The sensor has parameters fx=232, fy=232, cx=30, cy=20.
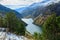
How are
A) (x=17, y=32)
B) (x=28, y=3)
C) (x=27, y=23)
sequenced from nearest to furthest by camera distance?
(x=17, y=32) < (x=27, y=23) < (x=28, y=3)

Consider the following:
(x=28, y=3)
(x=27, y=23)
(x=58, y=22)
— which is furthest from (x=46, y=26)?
(x=28, y=3)

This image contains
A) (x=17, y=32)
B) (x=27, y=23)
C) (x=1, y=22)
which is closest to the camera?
(x=17, y=32)

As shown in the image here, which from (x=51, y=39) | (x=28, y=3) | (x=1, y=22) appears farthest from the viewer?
(x=28, y=3)

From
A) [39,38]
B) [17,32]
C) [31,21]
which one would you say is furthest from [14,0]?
[39,38]

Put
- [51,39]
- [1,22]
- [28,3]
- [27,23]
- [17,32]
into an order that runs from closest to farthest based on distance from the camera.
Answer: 1. [51,39]
2. [17,32]
3. [1,22]
4. [27,23]
5. [28,3]

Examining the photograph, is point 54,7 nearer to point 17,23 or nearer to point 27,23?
point 27,23

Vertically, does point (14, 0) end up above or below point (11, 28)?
above

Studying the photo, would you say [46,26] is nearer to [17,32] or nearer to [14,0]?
[17,32]

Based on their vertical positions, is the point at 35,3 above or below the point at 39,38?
above

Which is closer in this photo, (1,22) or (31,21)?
(1,22)
